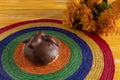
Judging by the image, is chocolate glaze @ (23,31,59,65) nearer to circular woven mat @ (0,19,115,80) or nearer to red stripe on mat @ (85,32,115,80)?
circular woven mat @ (0,19,115,80)

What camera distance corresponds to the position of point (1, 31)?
1002 mm

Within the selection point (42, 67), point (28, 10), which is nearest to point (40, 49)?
point (42, 67)

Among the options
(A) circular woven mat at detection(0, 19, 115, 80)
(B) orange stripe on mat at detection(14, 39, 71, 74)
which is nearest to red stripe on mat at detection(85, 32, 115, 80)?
(A) circular woven mat at detection(0, 19, 115, 80)

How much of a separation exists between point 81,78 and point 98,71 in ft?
0.23

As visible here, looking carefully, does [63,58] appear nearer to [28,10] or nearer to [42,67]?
[42,67]

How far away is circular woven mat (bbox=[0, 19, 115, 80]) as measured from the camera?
31.6 inches

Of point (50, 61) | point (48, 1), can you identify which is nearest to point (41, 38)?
point (50, 61)

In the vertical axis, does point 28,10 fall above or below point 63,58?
above

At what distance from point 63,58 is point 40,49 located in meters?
0.11

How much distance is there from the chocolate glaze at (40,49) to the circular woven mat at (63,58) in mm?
34

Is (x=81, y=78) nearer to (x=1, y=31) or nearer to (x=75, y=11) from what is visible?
(x=75, y=11)

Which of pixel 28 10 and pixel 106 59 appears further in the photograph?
pixel 28 10

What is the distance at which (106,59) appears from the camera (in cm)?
86

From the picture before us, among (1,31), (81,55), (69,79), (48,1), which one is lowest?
(69,79)
